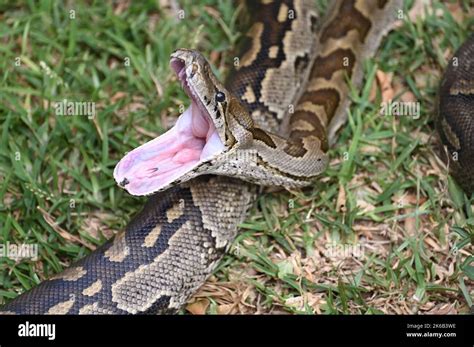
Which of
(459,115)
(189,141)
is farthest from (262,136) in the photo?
(459,115)

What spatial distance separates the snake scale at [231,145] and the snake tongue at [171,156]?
11mm

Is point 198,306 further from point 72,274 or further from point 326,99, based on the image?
point 326,99

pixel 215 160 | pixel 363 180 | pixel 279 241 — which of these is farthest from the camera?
pixel 363 180

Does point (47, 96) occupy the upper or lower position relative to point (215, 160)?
upper

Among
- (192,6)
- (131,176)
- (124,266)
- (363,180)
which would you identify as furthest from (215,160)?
(192,6)

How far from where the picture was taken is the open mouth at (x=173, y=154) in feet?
15.6

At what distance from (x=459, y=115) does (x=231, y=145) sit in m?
1.99

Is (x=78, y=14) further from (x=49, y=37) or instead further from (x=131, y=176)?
(x=131, y=176)

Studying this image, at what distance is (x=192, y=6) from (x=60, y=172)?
2.34 meters

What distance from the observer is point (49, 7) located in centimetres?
686

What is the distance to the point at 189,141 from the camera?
16.3ft

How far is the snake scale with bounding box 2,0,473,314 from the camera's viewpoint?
4.71 metres
